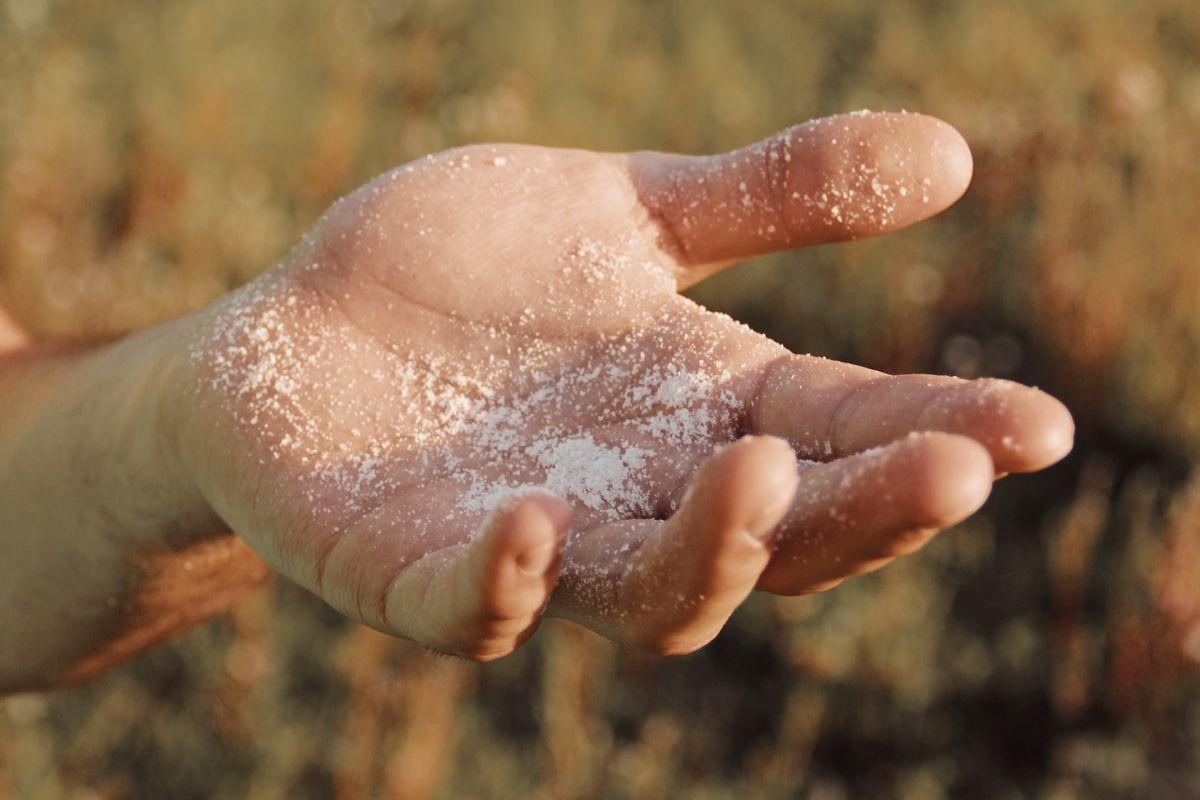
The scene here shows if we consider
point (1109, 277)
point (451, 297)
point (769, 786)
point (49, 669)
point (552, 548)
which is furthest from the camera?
point (1109, 277)

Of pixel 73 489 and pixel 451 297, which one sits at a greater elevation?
pixel 451 297

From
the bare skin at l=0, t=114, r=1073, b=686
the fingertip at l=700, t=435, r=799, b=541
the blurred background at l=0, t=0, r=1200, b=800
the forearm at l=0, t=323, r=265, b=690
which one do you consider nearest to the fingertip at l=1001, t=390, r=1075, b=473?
the bare skin at l=0, t=114, r=1073, b=686

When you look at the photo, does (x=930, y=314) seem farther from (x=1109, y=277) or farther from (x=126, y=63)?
(x=126, y=63)

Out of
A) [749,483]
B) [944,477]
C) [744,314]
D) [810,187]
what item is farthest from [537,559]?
[744,314]

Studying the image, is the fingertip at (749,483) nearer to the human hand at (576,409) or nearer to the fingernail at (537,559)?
the human hand at (576,409)

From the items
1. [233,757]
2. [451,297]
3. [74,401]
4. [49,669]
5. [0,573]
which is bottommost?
[233,757]

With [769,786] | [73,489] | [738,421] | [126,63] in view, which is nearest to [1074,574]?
[769,786]

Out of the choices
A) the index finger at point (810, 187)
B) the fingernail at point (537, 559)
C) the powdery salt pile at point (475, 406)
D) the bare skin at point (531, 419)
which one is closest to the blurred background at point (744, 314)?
the bare skin at point (531, 419)

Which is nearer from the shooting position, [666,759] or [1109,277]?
[666,759]

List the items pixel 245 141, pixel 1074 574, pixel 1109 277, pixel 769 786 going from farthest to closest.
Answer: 1. pixel 245 141
2. pixel 1109 277
3. pixel 1074 574
4. pixel 769 786
